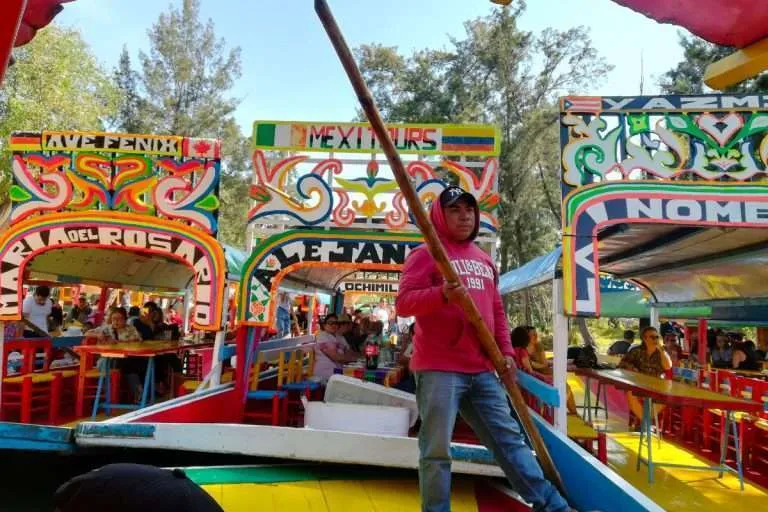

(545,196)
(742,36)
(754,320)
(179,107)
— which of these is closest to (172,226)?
(742,36)

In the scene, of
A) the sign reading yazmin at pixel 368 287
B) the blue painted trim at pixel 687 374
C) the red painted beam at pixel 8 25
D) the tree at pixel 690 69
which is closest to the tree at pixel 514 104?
the tree at pixel 690 69

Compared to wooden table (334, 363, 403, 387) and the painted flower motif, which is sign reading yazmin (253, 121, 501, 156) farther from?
wooden table (334, 363, 403, 387)

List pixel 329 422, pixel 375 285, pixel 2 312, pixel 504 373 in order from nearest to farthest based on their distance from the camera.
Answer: pixel 504 373
pixel 329 422
pixel 2 312
pixel 375 285

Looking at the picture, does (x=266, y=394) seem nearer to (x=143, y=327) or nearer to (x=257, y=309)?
(x=257, y=309)

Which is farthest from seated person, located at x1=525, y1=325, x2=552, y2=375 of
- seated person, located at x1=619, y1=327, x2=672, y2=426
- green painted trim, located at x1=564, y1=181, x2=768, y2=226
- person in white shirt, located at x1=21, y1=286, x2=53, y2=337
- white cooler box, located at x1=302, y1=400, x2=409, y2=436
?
person in white shirt, located at x1=21, y1=286, x2=53, y2=337

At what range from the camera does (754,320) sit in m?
9.91

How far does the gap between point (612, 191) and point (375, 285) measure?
1106 cm

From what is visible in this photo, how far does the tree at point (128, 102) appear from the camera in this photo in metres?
28.8

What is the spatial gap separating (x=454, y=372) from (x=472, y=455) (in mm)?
1773

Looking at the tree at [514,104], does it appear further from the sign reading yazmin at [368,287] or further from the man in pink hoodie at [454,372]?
the man in pink hoodie at [454,372]

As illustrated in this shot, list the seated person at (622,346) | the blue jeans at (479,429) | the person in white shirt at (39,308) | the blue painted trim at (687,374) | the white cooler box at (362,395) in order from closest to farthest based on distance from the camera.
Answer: the blue jeans at (479,429)
the white cooler box at (362,395)
the blue painted trim at (687,374)
the person in white shirt at (39,308)
the seated person at (622,346)

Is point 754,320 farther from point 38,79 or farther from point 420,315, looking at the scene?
point 38,79

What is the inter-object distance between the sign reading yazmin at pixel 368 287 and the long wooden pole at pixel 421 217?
1176 centimetres

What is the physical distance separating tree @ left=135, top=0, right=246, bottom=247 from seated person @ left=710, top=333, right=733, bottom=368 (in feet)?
75.6
